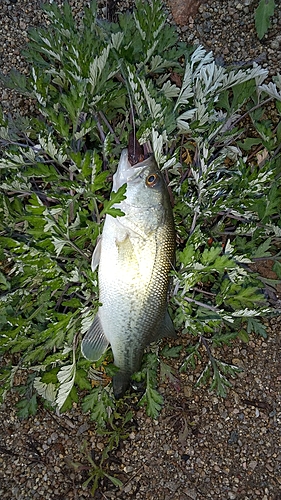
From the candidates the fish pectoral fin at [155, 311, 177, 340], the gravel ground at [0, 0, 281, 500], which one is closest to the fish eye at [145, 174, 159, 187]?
the fish pectoral fin at [155, 311, 177, 340]

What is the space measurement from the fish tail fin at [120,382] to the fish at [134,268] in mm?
77

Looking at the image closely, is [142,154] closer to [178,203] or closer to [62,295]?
[178,203]

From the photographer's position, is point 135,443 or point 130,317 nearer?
point 130,317

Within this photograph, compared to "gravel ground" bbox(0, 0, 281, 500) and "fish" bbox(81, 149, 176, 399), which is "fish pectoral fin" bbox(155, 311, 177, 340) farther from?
"gravel ground" bbox(0, 0, 281, 500)

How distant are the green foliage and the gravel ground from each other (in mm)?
49

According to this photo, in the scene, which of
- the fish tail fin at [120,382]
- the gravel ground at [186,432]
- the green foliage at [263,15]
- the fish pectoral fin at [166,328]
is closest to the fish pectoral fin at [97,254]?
the fish pectoral fin at [166,328]

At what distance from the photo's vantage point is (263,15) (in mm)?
2391

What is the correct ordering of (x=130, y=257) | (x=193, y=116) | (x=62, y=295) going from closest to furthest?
(x=130, y=257) → (x=193, y=116) → (x=62, y=295)

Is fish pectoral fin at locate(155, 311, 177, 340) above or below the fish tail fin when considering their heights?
above

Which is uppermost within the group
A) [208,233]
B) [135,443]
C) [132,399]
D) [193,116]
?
[193,116]

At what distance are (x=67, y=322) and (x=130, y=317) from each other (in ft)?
0.84

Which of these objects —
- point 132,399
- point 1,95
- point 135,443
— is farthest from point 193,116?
point 135,443

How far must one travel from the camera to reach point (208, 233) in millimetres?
2346

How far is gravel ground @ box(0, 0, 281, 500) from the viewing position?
237 centimetres
